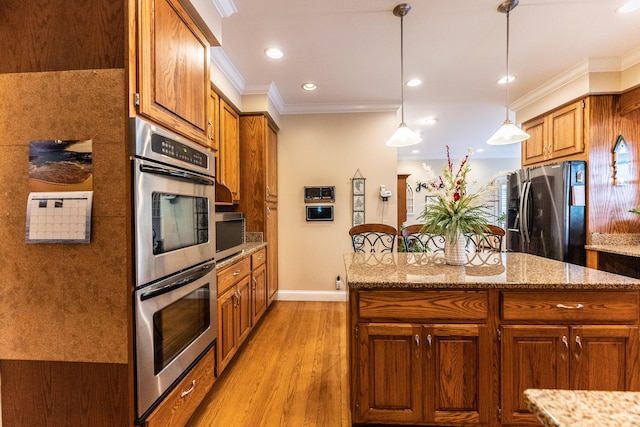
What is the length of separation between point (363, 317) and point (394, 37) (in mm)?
2167

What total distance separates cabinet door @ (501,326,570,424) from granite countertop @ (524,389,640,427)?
41.0 inches

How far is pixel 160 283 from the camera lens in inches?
51.9

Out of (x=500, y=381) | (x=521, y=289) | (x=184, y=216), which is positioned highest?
(x=184, y=216)

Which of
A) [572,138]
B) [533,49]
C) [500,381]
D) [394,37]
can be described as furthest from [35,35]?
[572,138]

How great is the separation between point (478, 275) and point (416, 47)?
199cm

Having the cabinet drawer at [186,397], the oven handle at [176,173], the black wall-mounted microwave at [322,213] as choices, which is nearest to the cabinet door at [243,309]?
the cabinet drawer at [186,397]

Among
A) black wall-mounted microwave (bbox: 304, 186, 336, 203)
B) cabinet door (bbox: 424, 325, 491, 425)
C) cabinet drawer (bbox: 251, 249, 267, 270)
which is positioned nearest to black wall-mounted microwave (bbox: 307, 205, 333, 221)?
black wall-mounted microwave (bbox: 304, 186, 336, 203)

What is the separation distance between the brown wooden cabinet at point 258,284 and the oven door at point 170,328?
0.96 meters

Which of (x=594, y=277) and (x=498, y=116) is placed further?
(x=498, y=116)

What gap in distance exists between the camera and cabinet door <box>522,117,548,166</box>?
11.5 ft

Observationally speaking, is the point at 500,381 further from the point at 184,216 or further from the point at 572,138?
the point at 572,138

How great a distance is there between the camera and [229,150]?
2.99 metres

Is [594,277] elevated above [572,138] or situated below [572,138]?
below

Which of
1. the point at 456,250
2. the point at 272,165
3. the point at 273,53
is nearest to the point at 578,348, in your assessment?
the point at 456,250
